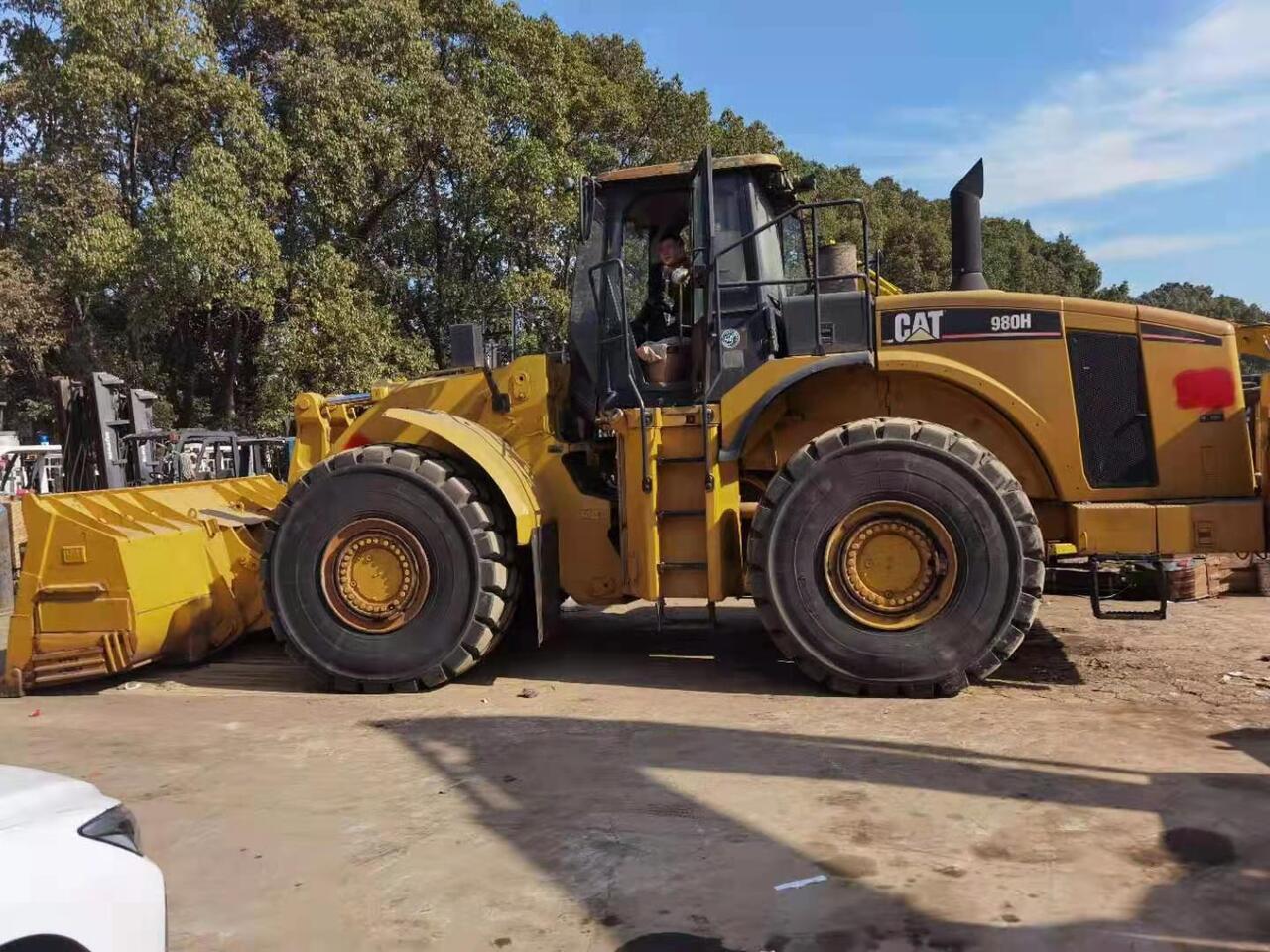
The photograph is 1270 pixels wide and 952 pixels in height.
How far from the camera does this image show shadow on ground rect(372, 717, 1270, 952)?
310 cm

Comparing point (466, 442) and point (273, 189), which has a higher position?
point (273, 189)

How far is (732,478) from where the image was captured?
615 cm

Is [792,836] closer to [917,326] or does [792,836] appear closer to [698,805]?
[698,805]

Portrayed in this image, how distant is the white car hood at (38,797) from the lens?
2.41m

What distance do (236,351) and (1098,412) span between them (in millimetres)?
20038

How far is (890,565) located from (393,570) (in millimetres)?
3060

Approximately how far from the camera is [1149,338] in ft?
19.1

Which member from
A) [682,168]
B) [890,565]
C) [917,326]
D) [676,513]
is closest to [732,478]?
[676,513]

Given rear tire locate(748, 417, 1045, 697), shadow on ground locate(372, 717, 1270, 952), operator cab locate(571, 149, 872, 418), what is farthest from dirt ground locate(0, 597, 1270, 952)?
operator cab locate(571, 149, 872, 418)

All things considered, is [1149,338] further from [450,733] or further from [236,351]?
[236,351]

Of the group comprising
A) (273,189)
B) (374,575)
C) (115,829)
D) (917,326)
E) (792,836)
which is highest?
(273,189)

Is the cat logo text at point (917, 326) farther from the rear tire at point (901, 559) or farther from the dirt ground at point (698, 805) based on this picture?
the dirt ground at point (698, 805)

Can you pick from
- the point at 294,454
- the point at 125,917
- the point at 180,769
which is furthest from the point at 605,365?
the point at 125,917

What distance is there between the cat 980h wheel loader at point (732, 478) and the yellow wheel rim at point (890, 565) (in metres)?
0.02
